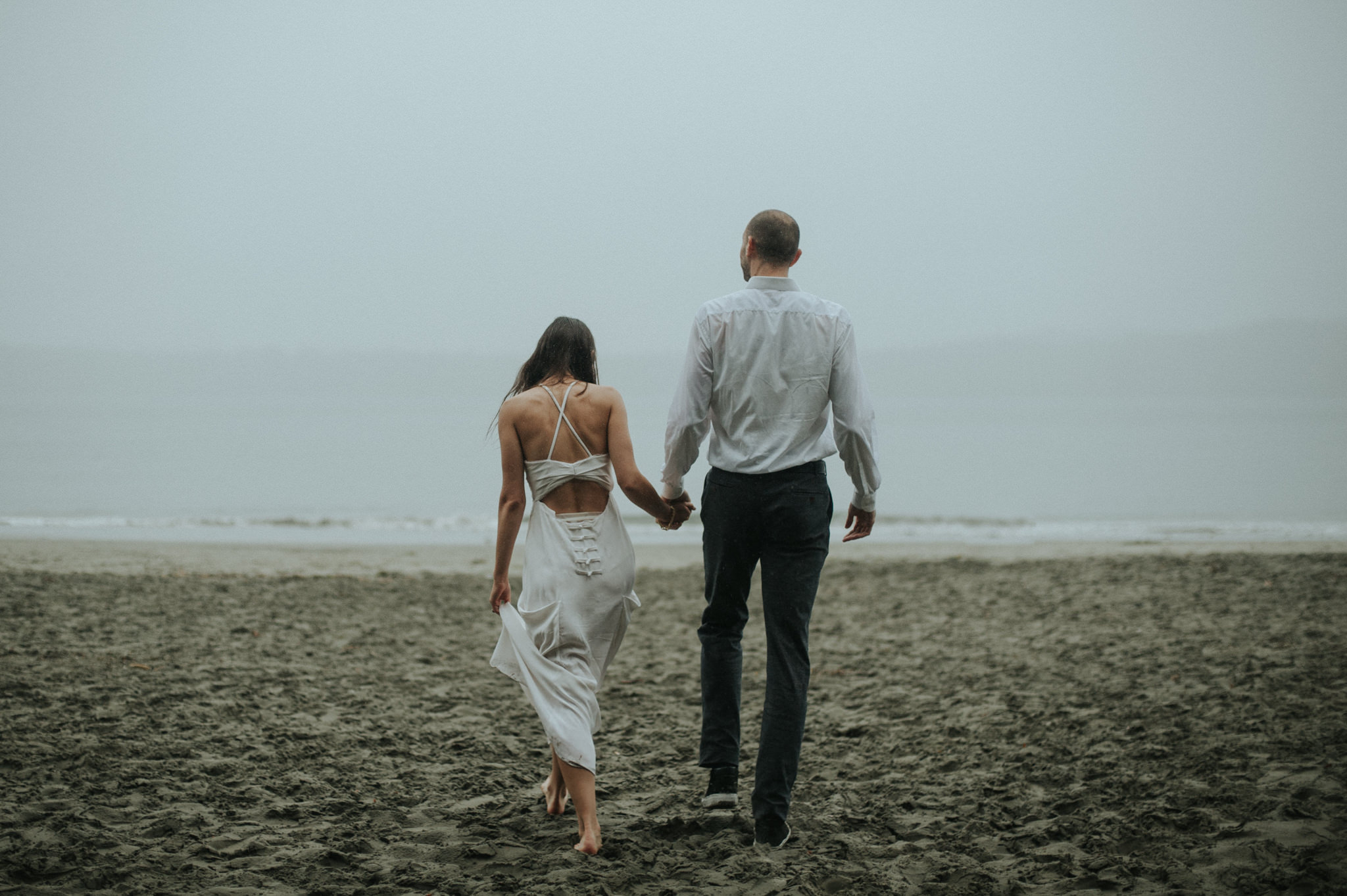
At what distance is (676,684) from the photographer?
562 cm

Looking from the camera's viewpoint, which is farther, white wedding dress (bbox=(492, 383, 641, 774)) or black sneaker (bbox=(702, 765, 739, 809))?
black sneaker (bbox=(702, 765, 739, 809))

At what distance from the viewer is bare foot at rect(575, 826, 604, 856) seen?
2902 millimetres

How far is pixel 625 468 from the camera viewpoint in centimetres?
296

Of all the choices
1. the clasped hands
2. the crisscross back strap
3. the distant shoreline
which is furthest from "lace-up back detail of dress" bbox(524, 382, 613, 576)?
the distant shoreline

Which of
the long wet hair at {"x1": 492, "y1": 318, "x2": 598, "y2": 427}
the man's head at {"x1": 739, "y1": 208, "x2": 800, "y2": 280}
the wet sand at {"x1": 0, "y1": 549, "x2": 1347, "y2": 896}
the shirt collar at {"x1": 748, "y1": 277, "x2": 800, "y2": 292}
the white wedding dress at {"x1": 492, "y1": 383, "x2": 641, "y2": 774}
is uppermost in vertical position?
the man's head at {"x1": 739, "y1": 208, "x2": 800, "y2": 280}

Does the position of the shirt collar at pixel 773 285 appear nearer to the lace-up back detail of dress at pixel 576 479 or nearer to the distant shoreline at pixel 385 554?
the lace-up back detail of dress at pixel 576 479

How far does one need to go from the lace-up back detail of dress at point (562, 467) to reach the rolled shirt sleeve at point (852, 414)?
0.79 metres

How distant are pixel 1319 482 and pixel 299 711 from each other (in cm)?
2881

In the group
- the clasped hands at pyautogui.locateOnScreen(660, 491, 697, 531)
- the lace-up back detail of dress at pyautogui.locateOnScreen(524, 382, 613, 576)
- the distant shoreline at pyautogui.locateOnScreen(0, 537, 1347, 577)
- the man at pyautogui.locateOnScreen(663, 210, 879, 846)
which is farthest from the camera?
the distant shoreline at pyautogui.locateOnScreen(0, 537, 1347, 577)

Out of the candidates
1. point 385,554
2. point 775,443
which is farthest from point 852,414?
point 385,554

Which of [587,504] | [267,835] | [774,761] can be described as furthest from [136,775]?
[774,761]

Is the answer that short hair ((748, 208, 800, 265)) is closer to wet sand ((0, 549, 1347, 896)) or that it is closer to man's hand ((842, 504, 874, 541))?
man's hand ((842, 504, 874, 541))

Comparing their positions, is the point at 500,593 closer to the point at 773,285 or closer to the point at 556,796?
the point at 556,796

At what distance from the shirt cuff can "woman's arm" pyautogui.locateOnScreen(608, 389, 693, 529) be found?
0.58 m
